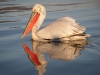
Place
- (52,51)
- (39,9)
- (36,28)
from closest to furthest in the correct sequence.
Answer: (52,51) < (36,28) < (39,9)

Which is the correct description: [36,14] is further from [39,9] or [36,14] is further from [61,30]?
[61,30]

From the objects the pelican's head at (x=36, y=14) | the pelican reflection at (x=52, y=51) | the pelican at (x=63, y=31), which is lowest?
the pelican reflection at (x=52, y=51)

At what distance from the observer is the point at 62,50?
589 centimetres

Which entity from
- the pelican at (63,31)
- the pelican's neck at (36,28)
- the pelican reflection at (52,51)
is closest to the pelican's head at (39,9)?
the pelican's neck at (36,28)

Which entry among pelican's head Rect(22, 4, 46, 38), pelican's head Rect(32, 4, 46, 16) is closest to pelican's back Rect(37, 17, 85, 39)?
pelican's head Rect(22, 4, 46, 38)

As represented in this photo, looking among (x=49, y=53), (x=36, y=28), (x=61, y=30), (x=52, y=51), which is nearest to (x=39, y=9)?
(x=36, y=28)

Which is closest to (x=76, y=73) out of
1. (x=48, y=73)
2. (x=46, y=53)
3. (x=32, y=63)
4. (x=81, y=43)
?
(x=48, y=73)

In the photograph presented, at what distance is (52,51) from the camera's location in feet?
19.3

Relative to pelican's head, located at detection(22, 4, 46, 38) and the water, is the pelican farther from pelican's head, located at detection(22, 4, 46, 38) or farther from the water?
pelican's head, located at detection(22, 4, 46, 38)

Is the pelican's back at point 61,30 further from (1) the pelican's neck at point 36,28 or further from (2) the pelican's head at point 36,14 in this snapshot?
(2) the pelican's head at point 36,14

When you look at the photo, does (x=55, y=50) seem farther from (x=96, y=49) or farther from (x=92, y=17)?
(x=92, y=17)

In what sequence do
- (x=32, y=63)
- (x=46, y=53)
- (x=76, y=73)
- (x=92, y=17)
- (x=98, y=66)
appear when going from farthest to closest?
(x=92, y=17), (x=46, y=53), (x=32, y=63), (x=98, y=66), (x=76, y=73)

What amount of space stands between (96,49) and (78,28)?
1004 mm

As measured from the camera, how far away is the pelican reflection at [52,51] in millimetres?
5219
